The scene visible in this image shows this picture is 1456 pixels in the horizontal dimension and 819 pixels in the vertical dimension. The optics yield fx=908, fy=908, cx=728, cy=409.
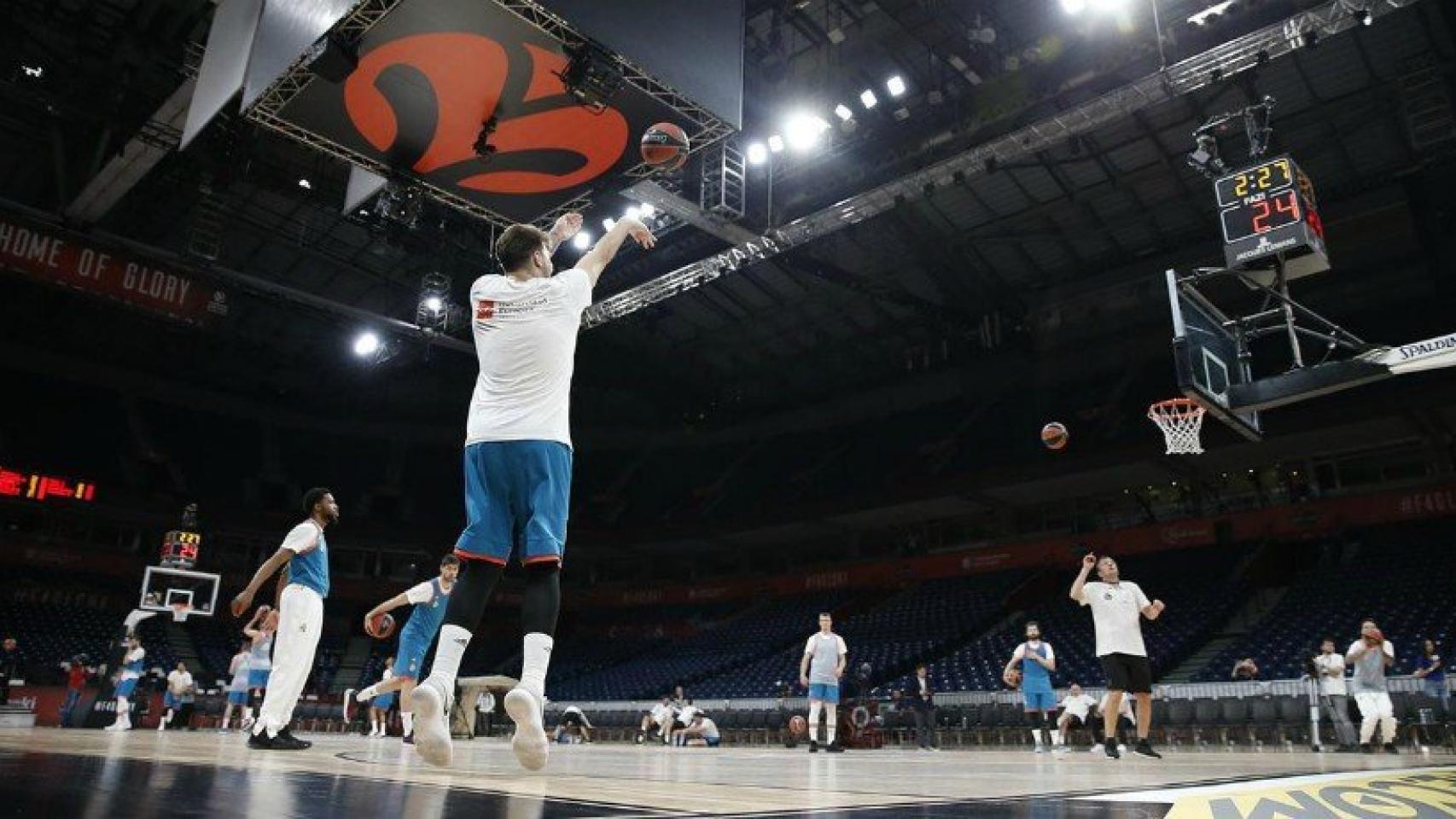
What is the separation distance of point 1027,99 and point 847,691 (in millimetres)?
13129

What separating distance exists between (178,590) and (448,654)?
62.3ft

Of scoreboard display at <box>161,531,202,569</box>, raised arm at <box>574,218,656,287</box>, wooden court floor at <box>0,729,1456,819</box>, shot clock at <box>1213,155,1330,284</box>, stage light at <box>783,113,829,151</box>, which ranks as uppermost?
stage light at <box>783,113,829,151</box>

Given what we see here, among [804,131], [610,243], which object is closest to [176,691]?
[804,131]

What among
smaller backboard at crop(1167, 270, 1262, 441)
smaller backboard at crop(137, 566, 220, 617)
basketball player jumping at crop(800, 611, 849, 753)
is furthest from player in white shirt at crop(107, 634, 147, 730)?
smaller backboard at crop(1167, 270, 1262, 441)

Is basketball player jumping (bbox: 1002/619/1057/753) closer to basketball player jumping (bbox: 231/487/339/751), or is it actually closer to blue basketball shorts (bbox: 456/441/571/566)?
basketball player jumping (bbox: 231/487/339/751)

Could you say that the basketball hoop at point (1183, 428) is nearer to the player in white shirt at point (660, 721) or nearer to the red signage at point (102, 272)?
the player in white shirt at point (660, 721)

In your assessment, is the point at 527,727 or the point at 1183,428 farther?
the point at 1183,428

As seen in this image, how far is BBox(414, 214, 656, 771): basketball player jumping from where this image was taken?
2945 mm

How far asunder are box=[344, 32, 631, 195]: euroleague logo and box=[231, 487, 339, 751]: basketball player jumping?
5583 mm

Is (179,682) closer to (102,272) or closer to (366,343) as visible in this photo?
(102,272)

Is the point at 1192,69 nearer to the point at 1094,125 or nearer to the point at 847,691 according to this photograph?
the point at 1094,125

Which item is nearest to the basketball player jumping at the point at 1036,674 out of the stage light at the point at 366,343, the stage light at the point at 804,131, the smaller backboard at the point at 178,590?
the stage light at the point at 804,131

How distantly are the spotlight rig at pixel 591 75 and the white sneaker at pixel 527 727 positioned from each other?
772 centimetres

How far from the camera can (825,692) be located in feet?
36.9
